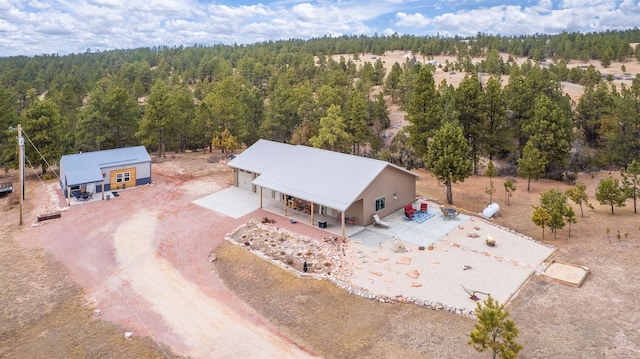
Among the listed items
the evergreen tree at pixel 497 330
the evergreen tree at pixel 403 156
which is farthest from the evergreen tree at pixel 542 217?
the evergreen tree at pixel 403 156

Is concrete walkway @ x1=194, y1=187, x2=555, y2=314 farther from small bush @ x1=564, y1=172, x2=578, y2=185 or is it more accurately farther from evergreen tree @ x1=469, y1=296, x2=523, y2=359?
small bush @ x1=564, y1=172, x2=578, y2=185

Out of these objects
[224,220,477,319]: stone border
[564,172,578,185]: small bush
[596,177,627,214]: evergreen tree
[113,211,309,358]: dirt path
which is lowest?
[113,211,309,358]: dirt path

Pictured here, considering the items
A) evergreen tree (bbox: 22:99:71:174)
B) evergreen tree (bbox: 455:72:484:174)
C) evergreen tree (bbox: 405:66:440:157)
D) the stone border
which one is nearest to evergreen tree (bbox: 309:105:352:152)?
evergreen tree (bbox: 405:66:440:157)

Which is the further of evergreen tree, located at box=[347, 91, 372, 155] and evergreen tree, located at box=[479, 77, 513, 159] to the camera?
evergreen tree, located at box=[347, 91, 372, 155]

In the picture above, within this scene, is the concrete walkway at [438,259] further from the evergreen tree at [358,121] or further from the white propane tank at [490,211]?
the evergreen tree at [358,121]

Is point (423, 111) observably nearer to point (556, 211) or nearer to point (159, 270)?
point (556, 211)

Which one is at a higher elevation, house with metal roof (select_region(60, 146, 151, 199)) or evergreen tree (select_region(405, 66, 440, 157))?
evergreen tree (select_region(405, 66, 440, 157))

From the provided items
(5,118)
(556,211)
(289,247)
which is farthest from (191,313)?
(5,118)
